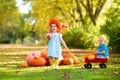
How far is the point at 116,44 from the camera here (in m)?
24.3

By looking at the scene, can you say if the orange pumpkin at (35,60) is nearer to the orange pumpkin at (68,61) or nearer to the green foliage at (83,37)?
the orange pumpkin at (68,61)

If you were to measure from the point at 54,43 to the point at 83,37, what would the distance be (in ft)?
70.5

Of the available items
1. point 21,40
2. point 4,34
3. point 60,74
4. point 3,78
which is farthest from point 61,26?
point 21,40

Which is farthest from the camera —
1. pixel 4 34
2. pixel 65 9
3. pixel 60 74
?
pixel 4 34

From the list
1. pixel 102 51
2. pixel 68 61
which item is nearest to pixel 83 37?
pixel 68 61

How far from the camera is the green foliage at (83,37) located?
3391cm

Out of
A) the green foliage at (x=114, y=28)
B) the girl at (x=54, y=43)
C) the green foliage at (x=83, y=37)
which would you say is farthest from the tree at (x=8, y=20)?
the girl at (x=54, y=43)

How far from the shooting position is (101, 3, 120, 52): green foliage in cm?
2305

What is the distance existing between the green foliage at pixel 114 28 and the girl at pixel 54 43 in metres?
9.48

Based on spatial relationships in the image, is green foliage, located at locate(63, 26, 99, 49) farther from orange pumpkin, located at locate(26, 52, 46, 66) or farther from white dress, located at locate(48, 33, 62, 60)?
white dress, located at locate(48, 33, 62, 60)

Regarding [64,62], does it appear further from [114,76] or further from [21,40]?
[21,40]

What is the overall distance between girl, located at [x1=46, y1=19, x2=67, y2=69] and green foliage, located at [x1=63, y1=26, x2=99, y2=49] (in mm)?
19623

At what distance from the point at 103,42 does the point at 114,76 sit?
2723 mm

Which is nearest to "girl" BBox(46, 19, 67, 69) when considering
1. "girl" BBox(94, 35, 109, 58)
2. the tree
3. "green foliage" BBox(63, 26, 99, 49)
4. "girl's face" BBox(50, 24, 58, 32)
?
"girl's face" BBox(50, 24, 58, 32)
